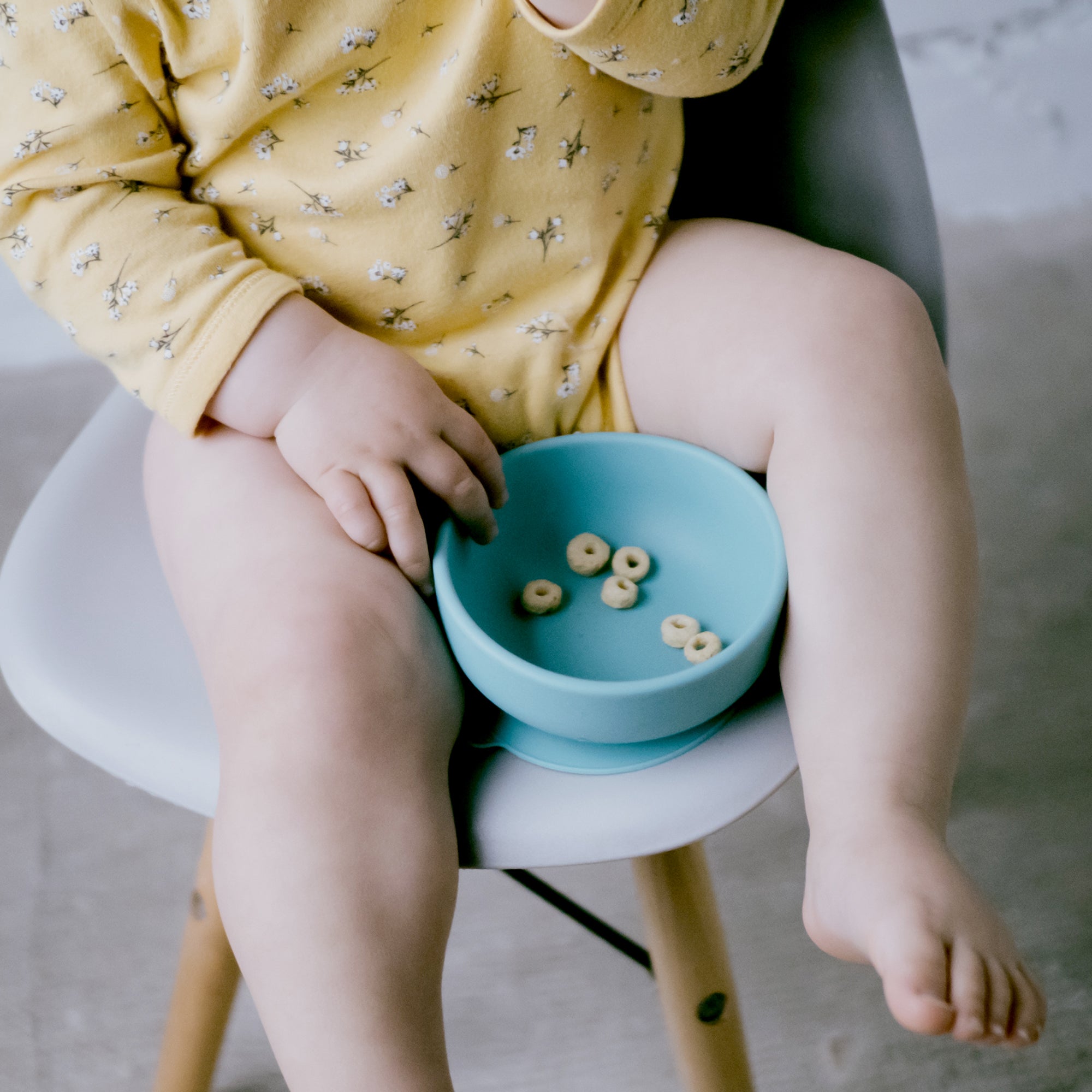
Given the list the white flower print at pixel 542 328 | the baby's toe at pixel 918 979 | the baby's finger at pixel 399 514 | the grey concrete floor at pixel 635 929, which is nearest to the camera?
the baby's toe at pixel 918 979

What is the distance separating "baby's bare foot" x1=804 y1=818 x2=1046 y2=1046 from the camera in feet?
1.27

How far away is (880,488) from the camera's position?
18.7 inches

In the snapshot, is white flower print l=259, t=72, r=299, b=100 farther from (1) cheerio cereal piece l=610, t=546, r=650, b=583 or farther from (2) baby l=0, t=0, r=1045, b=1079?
(1) cheerio cereal piece l=610, t=546, r=650, b=583

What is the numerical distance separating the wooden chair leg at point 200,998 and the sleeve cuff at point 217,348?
272mm

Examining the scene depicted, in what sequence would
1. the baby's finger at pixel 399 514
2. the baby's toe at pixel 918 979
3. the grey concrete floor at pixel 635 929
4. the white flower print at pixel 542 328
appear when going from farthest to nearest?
the grey concrete floor at pixel 635 929
the white flower print at pixel 542 328
the baby's finger at pixel 399 514
the baby's toe at pixel 918 979

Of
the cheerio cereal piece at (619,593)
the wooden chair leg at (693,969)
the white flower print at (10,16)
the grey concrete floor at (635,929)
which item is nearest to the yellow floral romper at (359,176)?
the white flower print at (10,16)

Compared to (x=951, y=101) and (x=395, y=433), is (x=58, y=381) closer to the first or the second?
(x=395, y=433)

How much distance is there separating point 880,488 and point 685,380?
13 centimetres

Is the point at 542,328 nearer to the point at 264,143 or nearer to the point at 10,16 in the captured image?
the point at 264,143

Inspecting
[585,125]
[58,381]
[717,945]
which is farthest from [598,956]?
[58,381]

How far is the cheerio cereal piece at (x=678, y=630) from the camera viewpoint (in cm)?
51

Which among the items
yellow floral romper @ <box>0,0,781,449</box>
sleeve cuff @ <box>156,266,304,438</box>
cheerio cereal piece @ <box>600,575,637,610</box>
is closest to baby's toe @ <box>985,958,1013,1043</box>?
cheerio cereal piece @ <box>600,575,637,610</box>

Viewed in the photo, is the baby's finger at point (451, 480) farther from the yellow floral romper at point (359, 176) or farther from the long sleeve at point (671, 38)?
the long sleeve at point (671, 38)

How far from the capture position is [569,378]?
591mm
